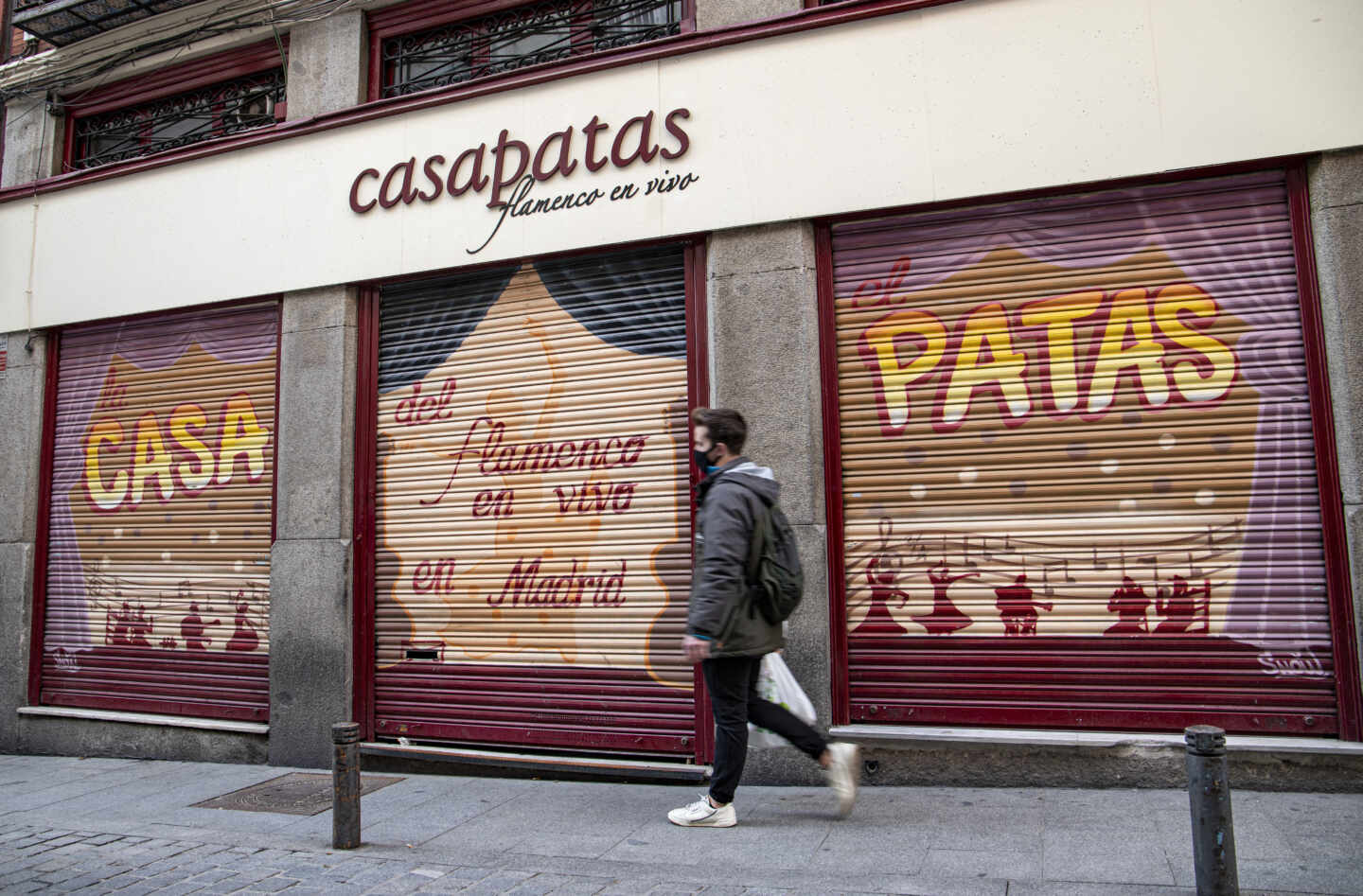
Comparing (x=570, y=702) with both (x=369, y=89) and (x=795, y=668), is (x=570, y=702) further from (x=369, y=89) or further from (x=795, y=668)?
(x=369, y=89)

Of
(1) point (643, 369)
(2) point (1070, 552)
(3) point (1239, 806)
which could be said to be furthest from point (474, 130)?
(3) point (1239, 806)

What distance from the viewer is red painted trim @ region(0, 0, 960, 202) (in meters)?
6.11

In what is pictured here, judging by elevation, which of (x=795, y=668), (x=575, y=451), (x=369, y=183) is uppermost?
(x=369, y=183)

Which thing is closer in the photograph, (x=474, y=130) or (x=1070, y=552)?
(x=1070, y=552)

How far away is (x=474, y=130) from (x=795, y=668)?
4.50 metres

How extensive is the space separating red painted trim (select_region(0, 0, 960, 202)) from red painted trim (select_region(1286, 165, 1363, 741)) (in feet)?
7.96

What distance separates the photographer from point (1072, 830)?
14.8 feet

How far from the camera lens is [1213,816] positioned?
3.38m

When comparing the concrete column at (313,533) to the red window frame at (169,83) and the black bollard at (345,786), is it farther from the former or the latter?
the black bollard at (345,786)

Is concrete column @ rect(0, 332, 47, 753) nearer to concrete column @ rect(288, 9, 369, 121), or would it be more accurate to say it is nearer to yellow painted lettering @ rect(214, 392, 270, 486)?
yellow painted lettering @ rect(214, 392, 270, 486)

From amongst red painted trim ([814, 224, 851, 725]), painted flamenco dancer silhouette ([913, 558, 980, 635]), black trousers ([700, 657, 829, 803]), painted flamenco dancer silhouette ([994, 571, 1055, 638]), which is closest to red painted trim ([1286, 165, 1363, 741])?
painted flamenco dancer silhouette ([994, 571, 1055, 638])

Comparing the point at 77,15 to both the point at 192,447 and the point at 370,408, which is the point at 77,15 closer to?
the point at 192,447

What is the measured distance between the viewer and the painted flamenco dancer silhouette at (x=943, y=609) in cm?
568
